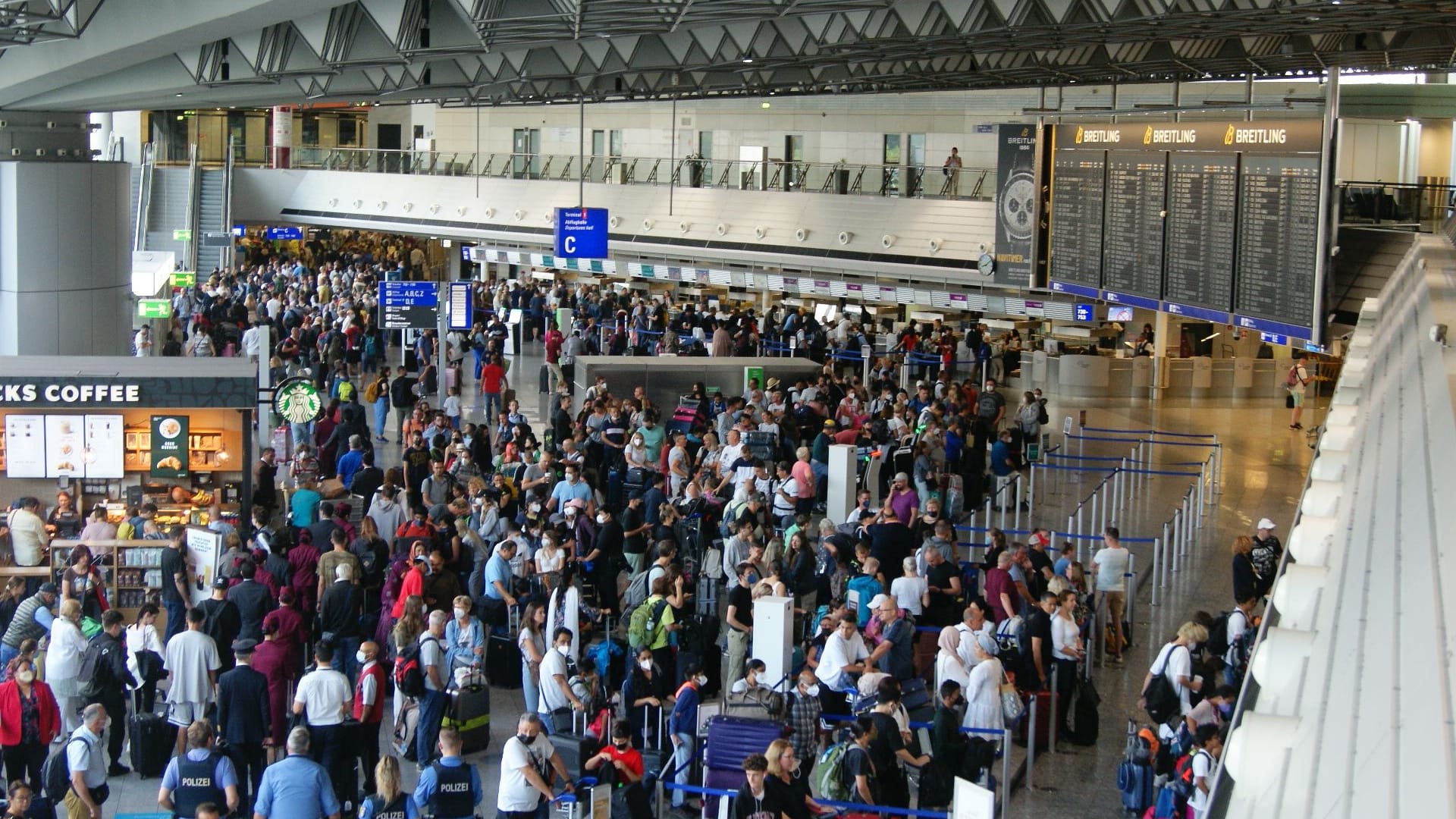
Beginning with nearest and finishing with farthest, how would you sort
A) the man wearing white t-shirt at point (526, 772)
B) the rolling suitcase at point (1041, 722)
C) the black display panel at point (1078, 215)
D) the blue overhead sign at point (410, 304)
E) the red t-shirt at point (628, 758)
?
the man wearing white t-shirt at point (526, 772), the red t-shirt at point (628, 758), the rolling suitcase at point (1041, 722), the black display panel at point (1078, 215), the blue overhead sign at point (410, 304)

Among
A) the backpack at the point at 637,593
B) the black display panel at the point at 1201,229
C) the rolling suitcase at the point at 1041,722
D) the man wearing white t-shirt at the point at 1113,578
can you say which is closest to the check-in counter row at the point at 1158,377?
the black display panel at the point at 1201,229

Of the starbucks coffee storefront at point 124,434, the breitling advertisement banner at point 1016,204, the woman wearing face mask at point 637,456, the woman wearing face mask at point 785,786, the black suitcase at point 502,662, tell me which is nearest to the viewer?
the woman wearing face mask at point 785,786

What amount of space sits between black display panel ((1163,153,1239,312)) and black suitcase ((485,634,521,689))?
7.05m

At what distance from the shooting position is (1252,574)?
12805 mm

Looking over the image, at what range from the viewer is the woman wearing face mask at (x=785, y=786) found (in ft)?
25.9

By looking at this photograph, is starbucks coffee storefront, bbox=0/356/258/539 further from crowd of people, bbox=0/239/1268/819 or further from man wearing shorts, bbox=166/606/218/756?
man wearing shorts, bbox=166/606/218/756

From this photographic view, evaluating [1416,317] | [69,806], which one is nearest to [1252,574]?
[1416,317]

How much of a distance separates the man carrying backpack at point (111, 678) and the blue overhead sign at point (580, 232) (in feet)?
78.6

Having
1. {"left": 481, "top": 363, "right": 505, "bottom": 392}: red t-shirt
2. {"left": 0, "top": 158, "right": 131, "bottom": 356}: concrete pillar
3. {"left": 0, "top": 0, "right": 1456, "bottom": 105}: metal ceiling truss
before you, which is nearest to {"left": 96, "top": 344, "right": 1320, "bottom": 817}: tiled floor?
{"left": 481, "top": 363, "right": 505, "bottom": 392}: red t-shirt

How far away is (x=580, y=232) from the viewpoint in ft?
112

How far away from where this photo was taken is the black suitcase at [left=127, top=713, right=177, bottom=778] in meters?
10.2

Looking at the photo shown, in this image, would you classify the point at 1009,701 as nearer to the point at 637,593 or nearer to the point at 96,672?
the point at 637,593

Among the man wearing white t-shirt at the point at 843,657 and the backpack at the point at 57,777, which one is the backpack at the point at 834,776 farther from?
the backpack at the point at 57,777

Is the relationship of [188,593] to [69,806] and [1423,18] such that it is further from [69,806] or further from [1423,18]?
[1423,18]
